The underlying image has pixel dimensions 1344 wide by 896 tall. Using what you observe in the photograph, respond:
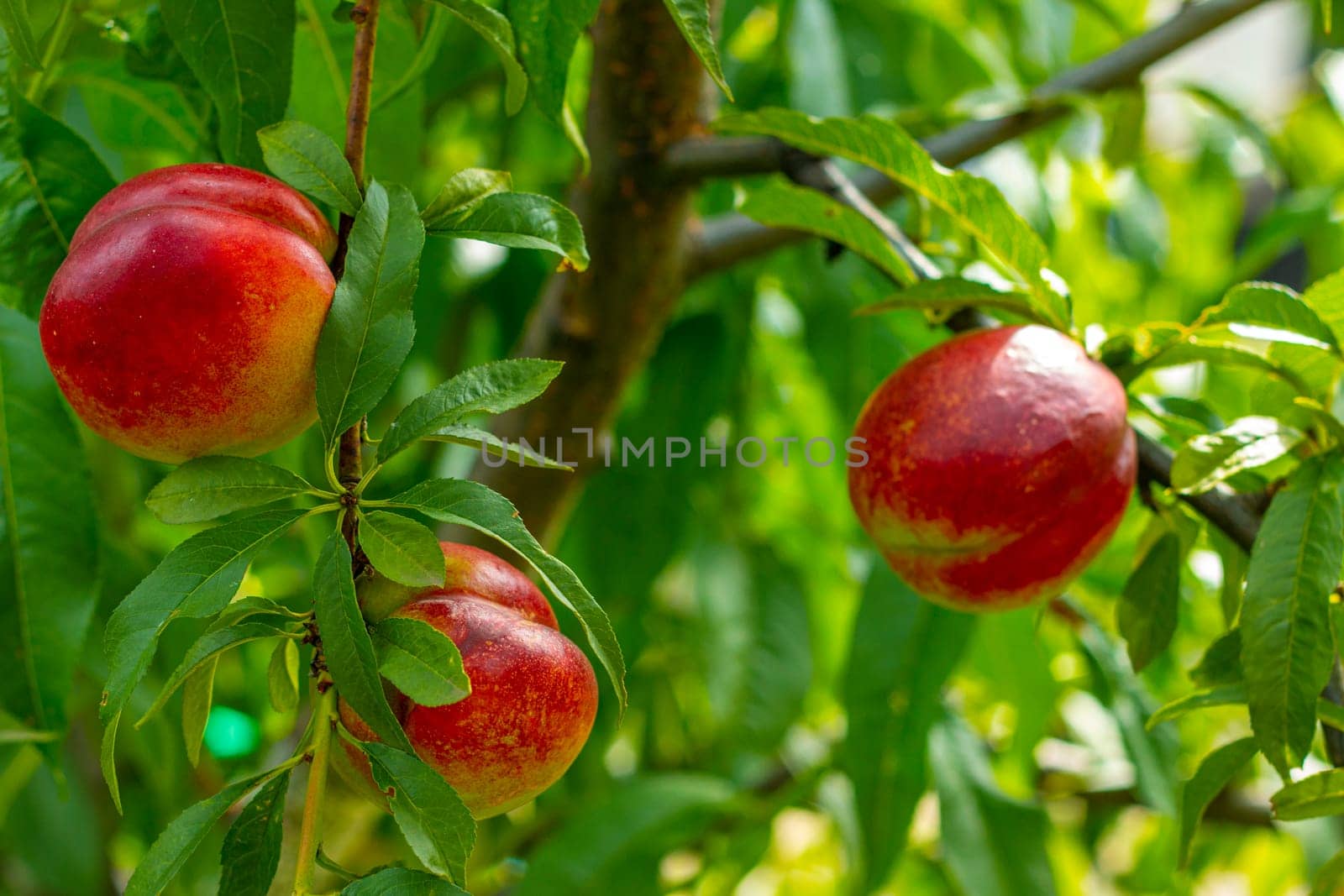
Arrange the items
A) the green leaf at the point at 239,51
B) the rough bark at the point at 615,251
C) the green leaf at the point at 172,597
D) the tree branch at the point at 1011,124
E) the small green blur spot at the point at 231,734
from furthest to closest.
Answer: the small green blur spot at the point at 231,734 → the tree branch at the point at 1011,124 → the rough bark at the point at 615,251 → the green leaf at the point at 239,51 → the green leaf at the point at 172,597

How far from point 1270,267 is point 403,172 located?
108 inches

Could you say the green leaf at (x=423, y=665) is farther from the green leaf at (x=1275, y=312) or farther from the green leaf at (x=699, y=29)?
the green leaf at (x=1275, y=312)

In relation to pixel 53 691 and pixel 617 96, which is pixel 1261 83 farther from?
pixel 53 691

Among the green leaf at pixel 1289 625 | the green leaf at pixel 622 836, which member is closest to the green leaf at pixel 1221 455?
the green leaf at pixel 1289 625

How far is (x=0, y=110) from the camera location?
1.55 feet

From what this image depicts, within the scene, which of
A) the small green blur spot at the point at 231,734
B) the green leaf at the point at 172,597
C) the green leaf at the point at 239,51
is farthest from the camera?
the small green blur spot at the point at 231,734

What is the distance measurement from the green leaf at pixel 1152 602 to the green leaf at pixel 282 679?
0.37 meters

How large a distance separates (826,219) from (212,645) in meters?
0.35

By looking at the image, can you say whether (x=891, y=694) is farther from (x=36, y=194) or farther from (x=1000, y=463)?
(x=36, y=194)

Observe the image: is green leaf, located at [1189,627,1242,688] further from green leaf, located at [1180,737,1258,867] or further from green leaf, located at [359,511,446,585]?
green leaf, located at [359,511,446,585]

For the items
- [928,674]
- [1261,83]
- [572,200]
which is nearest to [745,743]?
[928,674]

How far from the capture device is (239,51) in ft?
1.45

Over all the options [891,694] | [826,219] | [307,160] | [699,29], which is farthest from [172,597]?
[891,694]

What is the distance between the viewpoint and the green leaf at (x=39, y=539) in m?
0.52
